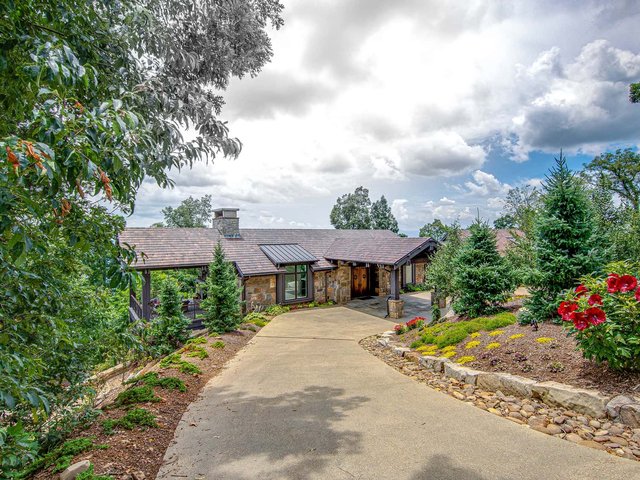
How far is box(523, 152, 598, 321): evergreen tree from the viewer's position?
730cm

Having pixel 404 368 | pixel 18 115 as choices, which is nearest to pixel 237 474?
pixel 18 115

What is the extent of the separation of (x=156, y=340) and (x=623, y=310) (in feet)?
38.1

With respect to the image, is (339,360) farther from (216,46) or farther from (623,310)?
(216,46)

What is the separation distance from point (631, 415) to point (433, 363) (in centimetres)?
332

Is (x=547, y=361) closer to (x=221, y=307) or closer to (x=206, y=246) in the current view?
(x=221, y=307)

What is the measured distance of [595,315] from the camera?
458 cm

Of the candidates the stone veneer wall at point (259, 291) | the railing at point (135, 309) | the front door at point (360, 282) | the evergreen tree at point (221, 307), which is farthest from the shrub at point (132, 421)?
the front door at point (360, 282)

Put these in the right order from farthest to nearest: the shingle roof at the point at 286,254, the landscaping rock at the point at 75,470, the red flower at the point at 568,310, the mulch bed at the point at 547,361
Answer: the shingle roof at the point at 286,254 < the red flower at the point at 568,310 < the mulch bed at the point at 547,361 < the landscaping rock at the point at 75,470

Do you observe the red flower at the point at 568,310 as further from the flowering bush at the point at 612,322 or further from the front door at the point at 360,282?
the front door at the point at 360,282

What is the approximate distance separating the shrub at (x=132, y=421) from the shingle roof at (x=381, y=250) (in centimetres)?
1182

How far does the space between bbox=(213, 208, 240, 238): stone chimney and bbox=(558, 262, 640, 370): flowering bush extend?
1641 centimetres

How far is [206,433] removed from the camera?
454cm

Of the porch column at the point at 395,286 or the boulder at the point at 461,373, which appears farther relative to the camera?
the porch column at the point at 395,286

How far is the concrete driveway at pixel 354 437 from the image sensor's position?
3.51 metres
